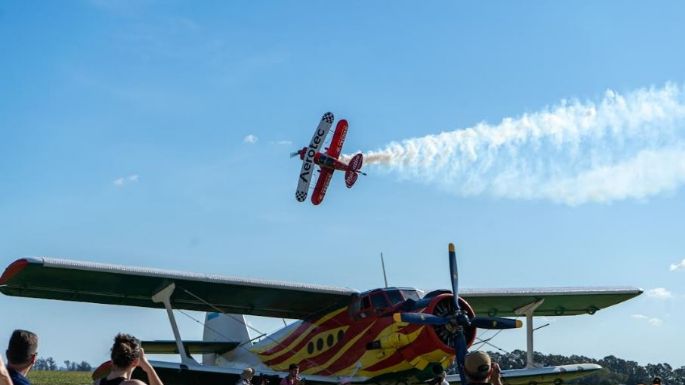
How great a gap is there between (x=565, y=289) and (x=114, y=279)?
12.2 metres

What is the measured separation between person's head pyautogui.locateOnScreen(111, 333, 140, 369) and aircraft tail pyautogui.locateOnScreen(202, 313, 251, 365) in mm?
19535

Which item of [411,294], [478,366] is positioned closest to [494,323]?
[411,294]

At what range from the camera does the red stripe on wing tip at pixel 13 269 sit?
17.7m

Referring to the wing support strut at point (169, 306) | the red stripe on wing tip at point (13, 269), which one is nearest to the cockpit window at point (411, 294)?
the wing support strut at point (169, 306)

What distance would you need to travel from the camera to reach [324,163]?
158ft

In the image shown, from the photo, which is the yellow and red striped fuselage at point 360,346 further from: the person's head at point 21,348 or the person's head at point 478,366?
the person's head at point 21,348

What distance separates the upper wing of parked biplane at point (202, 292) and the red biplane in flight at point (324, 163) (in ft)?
77.2

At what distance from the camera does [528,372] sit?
21.4 meters

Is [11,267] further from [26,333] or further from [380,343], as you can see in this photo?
[26,333]

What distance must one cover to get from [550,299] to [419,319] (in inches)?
347

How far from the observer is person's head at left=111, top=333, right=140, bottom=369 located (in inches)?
207

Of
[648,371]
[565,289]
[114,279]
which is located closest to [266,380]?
[114,279]

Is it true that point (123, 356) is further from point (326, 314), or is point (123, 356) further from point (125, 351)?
point (326, 314)

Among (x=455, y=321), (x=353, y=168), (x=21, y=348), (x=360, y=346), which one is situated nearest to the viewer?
(x=21, y=348)
